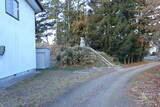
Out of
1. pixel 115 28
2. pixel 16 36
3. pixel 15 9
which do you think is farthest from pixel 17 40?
pixel 115 28

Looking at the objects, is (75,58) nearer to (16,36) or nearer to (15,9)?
(16,36)

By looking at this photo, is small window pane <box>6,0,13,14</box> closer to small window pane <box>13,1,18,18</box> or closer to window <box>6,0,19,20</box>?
window <box>6,0,19,20</box>

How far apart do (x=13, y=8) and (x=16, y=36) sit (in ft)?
4.78

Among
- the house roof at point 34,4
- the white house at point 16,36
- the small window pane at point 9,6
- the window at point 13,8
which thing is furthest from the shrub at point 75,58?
the small window pane at point 9,6

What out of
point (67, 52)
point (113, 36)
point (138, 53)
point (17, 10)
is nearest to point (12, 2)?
point (17, 10)

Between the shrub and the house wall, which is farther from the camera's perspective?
the shrub

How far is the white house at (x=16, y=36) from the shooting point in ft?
29.7

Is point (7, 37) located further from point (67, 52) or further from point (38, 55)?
point (67, 52)

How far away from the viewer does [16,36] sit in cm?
1059

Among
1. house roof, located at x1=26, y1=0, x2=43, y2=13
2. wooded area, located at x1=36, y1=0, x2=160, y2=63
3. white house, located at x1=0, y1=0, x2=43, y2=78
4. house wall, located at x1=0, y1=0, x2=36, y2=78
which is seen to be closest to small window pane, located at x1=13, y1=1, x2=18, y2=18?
white house, located at x1=0, y1=0, x2=43, y2=78

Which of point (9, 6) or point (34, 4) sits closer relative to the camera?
point (9, 6)

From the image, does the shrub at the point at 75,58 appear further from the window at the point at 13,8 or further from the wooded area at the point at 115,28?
the window at the point at 13,8

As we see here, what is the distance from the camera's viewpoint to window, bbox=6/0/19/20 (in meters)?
9.71

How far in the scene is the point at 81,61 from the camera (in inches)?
661
